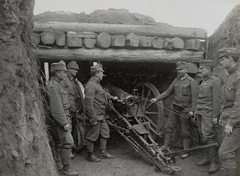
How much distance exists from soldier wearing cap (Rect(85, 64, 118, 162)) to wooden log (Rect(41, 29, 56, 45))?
3.38 ft

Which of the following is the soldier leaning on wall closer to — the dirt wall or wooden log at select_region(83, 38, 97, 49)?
wooden log at select_region(83, 38, 97, 49)

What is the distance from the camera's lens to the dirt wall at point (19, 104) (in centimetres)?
331

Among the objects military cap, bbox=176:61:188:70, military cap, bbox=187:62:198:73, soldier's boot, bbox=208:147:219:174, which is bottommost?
soldier's boot, bbox=208:147:219:174

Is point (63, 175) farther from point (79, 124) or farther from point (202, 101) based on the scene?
point (202, 101)

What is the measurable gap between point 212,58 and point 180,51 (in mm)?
737

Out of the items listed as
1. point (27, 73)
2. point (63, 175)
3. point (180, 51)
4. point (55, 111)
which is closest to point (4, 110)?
point (27, 73)

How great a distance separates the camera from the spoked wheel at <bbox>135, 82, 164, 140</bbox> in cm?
731

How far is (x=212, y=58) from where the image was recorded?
6730mm

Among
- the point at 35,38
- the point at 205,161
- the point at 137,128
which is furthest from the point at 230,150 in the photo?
the point at 35,38

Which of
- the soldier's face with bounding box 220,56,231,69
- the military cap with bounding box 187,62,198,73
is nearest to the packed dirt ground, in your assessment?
the military cap with bounding box 187,62,198,73

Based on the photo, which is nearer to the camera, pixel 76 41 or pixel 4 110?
pixel 4 110

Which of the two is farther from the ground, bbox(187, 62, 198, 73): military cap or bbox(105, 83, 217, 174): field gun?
bbox(187, 62, 198, 73): military cap

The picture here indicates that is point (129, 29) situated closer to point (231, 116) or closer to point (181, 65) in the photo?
point (181, 65)

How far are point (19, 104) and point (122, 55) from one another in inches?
136
